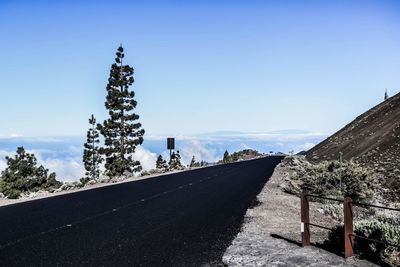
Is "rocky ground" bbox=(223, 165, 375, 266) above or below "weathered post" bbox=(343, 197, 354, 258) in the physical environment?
below

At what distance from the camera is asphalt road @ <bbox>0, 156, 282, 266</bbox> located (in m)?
8.86

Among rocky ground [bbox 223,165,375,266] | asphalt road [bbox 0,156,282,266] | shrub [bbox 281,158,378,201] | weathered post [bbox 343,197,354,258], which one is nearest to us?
rocky ground [bbox 223,165,375,266]

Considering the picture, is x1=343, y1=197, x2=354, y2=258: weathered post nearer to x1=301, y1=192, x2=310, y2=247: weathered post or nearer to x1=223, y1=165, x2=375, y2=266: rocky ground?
x1=223, y1=165, x2=375, y2=266: rocky ground

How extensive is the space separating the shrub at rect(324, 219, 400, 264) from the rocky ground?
0.49m

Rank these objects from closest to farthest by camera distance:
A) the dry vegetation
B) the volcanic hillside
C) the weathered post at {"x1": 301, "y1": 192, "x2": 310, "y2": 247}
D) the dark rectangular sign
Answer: the weathered post at {"x1": 301, "y1": 192, "x2": 310, "y2": 247}, the dry vegetation, the volcanic hillside, the dark rectangular sign

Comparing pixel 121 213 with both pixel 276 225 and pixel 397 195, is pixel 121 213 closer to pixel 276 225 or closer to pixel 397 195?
pixel 276 225

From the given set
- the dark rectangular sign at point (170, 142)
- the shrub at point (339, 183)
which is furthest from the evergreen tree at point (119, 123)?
the shrub at point (339, 183)

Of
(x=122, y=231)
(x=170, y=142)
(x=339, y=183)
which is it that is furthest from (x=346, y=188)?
(x=170, y=142)

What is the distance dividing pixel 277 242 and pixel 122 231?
3.99 m

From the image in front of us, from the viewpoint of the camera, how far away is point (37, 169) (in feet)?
198

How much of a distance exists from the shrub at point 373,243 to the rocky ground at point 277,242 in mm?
488

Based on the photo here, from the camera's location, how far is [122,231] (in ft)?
Answer: 38.6

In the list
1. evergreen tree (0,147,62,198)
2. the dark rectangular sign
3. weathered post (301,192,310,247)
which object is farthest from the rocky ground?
evergreen tree (0,147,62,198)

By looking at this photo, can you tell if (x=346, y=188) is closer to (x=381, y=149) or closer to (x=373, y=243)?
(x=373, y=243)
